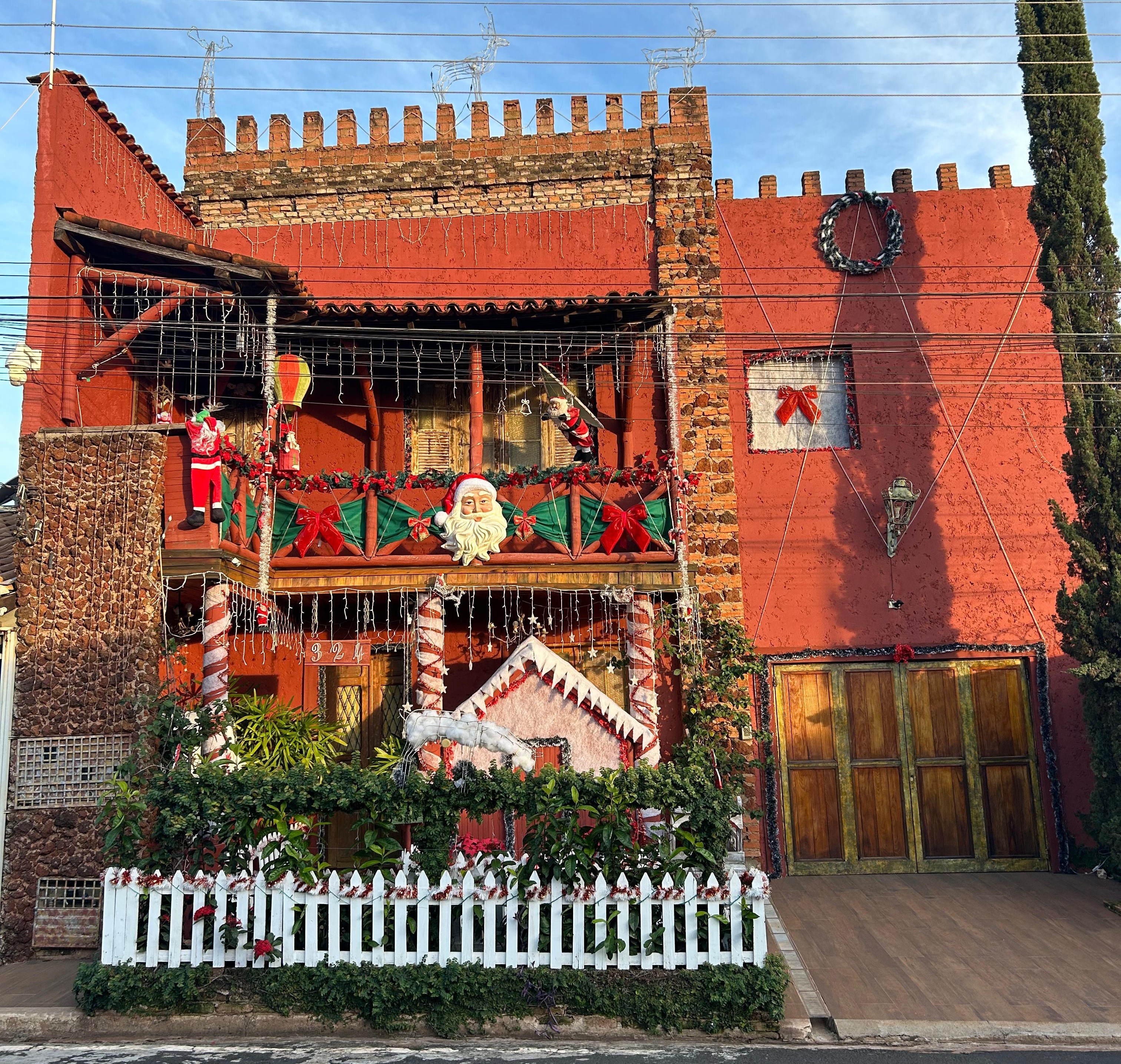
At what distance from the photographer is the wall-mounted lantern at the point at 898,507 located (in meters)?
12.1

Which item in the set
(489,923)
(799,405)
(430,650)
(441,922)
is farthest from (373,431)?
(489,923)

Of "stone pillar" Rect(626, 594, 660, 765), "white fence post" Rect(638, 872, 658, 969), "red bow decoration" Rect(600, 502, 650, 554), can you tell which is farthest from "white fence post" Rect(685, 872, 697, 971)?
"red bow decoration" Rect(600, 502, 650, 554)

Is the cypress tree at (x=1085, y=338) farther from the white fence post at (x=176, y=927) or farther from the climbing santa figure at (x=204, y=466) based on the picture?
the climbing santa figure at (x=204, y=466)

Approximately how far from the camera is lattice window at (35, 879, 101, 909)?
9.24 metres

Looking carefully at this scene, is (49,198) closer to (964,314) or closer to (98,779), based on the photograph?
(98,779)

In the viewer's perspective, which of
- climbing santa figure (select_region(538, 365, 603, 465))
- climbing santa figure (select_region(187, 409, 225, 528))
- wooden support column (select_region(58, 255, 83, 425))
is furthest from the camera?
climbing santa figure (select_region(538, 365, 603, 465))

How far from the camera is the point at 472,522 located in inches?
426

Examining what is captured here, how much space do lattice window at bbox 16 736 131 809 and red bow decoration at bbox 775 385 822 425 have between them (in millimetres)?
9058

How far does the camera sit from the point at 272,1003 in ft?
23.8

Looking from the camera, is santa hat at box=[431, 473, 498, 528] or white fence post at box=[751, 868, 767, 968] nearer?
white fence post at box=[751, 868, 767, 968]

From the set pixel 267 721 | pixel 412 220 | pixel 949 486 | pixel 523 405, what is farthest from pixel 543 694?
pixel 412 220

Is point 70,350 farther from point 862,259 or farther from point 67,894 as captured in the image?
point 862,259

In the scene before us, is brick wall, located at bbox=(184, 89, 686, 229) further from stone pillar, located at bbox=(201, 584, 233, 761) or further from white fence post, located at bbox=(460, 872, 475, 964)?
white fence post, located at bbox=(460, 872, 475, 964)

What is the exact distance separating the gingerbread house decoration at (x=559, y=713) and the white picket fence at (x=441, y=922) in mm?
3498
